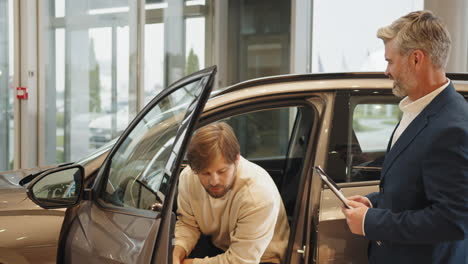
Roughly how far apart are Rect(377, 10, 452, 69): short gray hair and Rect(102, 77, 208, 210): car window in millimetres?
597

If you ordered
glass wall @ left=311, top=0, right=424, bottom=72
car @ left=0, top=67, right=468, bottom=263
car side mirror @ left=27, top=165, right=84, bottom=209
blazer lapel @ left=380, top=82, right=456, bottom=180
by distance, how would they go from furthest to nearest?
glass wall @ left=311, top=0, right=424, bottom=72 → car side mirror @ left=27, top=165, right=84, bottom=209 → car @ left=0, top=67, right=468, bottom=263 → blazer lapel @ left=380, top=82, right=456, bottom=180

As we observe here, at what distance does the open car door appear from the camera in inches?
70.1

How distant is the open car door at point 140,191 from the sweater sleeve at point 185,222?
38cm

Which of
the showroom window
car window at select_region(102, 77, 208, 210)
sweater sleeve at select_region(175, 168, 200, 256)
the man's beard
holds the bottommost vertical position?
sweater sleeve at select_region(175, 168, 200, 256)

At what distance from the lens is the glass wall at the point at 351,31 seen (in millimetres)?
7883

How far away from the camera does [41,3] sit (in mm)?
5836

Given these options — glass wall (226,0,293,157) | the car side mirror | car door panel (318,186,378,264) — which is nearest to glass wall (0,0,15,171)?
the car side mirror

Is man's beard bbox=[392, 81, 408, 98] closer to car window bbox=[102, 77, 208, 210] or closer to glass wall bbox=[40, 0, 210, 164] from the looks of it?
car window bbox=[102, 77, 208, 210]

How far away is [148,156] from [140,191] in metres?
0.17

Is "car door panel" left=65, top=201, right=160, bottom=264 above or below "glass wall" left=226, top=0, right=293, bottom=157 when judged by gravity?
Result: below

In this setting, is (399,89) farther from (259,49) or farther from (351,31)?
(259,49)

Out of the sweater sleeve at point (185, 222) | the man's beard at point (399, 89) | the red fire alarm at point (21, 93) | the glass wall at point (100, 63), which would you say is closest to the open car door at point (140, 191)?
the sweater sleeve at point (185, 222)

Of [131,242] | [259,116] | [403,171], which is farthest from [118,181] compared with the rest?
[259,116]

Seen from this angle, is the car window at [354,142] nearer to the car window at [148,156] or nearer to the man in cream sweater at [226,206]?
the man in cream sweater at [226,206]
